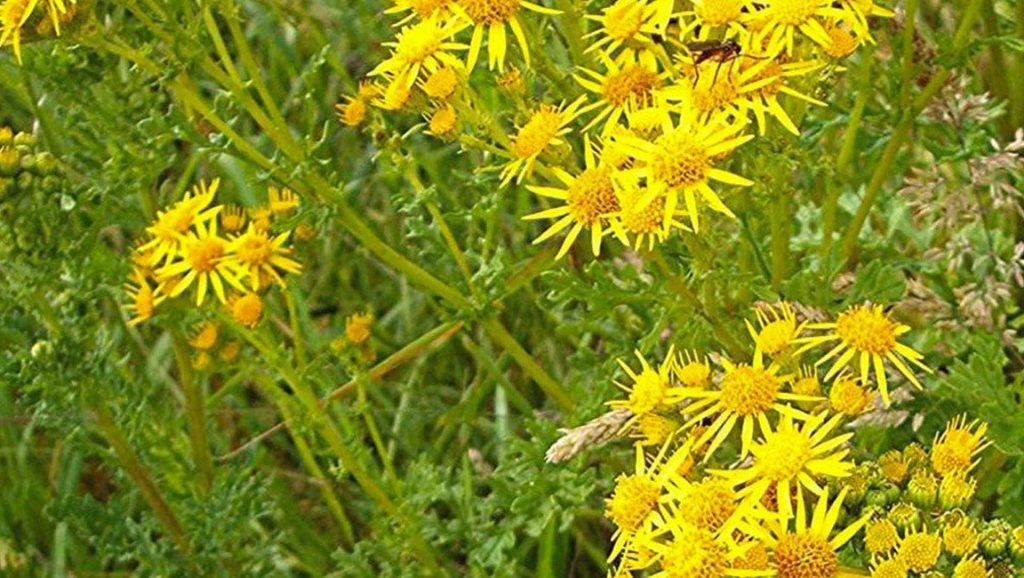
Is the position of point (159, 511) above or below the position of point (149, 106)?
below

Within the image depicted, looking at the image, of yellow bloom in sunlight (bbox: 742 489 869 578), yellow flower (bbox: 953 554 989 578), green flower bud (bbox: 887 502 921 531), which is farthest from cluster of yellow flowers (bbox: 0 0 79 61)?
yellow flower (bbox: 953 554 989 578)

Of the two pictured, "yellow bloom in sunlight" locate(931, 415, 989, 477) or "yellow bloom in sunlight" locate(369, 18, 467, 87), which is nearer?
"yellow bloom in sunlight" locate(931, 415, 989, 477)

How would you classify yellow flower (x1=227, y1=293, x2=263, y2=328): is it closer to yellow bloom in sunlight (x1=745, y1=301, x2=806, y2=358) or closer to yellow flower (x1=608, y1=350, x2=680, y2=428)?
yellow flower (x1=608, y1=350, x2=680, y2=428)

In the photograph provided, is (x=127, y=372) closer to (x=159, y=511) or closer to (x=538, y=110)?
(x=159, y=511)

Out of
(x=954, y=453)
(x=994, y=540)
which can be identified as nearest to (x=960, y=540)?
(x=994, y=540)

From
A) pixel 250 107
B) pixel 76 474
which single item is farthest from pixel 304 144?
pixel 76 474

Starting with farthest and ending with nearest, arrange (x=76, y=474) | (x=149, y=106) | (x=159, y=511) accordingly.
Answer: (x=76, y=474) < (x=159, y=511) < (x=149, y=106)

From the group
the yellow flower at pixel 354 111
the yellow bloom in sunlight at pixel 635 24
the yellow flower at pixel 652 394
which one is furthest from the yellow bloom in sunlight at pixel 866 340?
the yellow flower at pixel 354 111
